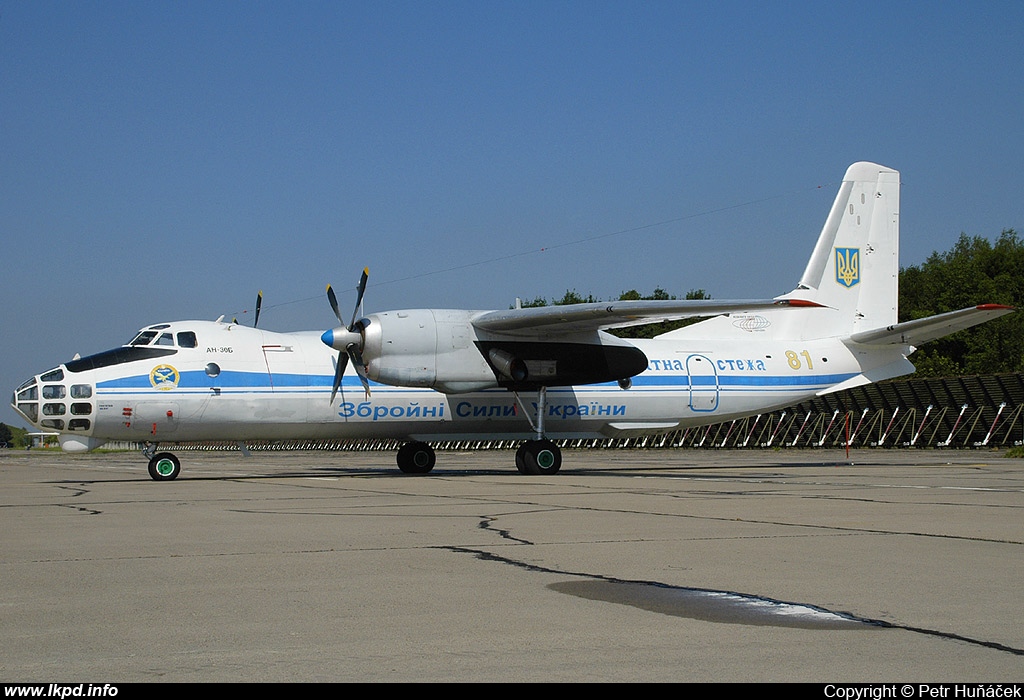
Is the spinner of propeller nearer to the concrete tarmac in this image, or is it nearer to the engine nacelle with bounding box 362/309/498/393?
the engine nacelle with bounding box 362/309/498/393

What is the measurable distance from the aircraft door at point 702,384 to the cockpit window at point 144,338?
1311 cm

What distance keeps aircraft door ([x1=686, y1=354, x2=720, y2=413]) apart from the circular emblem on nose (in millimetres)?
12628

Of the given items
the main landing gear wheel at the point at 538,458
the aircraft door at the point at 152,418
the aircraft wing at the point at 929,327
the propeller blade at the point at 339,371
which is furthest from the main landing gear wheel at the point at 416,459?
the aircraft wing at the point at 929,327

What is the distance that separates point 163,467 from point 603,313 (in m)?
10.1

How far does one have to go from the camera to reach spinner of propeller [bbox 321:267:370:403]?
2223cm

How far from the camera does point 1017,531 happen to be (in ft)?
33.1

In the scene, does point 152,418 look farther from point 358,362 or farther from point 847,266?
point 847,266

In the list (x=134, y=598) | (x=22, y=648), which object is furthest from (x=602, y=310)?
(x=22, y=648)

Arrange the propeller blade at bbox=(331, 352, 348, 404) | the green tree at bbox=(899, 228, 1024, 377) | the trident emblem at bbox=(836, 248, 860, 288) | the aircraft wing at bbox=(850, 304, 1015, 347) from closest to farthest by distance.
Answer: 1. the propeller blade at bbox=(331, 352, 348, 404)
2. the aircraft wing at bbox=(850, 304, 1015, 347)
3. the trident emblem at bbox=(836, 248, 860, 288)
4. the green tree at bbox=(899, 228, 1024, 377)

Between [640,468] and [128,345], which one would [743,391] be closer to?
[640,468]

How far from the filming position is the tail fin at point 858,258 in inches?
1136

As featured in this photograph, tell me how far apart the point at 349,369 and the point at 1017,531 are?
16.4m

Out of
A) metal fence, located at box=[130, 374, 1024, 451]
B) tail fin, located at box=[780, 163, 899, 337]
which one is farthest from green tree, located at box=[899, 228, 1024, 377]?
tail fin, located at box=[780, 163, 899, 337]

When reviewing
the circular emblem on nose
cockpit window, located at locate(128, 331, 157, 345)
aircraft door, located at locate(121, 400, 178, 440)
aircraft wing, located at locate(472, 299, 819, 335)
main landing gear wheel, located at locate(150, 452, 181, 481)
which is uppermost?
aircraft wing, located at locate(472, 299, 819, 335)
